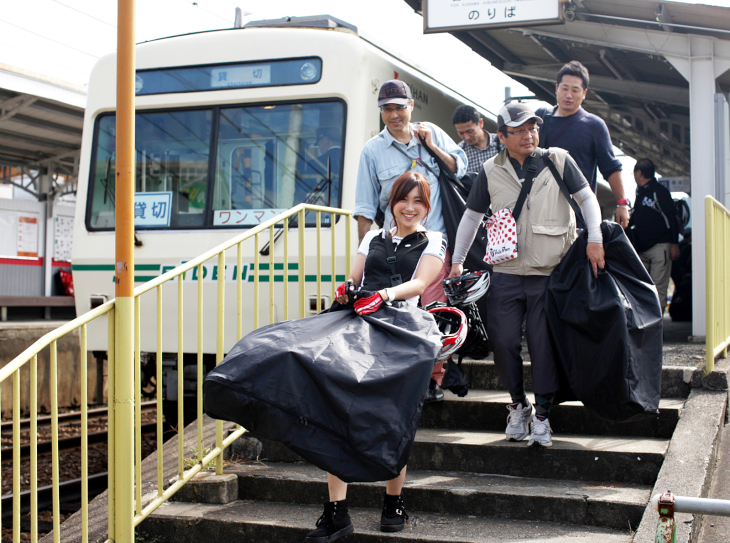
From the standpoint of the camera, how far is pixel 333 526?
9.90 feet

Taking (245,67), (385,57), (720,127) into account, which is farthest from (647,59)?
(245,67)

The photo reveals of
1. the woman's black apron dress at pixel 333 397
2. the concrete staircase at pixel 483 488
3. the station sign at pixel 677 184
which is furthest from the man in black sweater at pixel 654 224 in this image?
the station sign at pixel 677 184

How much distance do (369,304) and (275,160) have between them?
95.7 inches

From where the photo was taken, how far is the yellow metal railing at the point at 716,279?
4055 mm

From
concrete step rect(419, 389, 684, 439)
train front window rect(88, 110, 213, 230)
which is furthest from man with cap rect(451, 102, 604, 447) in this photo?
train front window rect(88, 110, 213, 230)

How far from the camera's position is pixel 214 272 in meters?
5.21

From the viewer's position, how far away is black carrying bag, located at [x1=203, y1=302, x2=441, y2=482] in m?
2.76

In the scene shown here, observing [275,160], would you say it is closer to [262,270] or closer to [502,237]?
[262,270]

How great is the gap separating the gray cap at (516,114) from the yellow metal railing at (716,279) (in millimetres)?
1248

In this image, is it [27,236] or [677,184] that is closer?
[677,184]

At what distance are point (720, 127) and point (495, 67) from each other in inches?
106

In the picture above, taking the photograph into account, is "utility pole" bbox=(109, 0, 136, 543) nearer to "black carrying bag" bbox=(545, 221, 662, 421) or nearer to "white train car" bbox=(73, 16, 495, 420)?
"black carrying bag" bbox=(545, 221, 662, 421)

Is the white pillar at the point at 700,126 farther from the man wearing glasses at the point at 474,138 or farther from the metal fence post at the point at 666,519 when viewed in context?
the metal fence post at the point at 666,519

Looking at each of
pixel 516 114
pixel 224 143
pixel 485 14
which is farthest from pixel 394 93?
pixel 485 14
